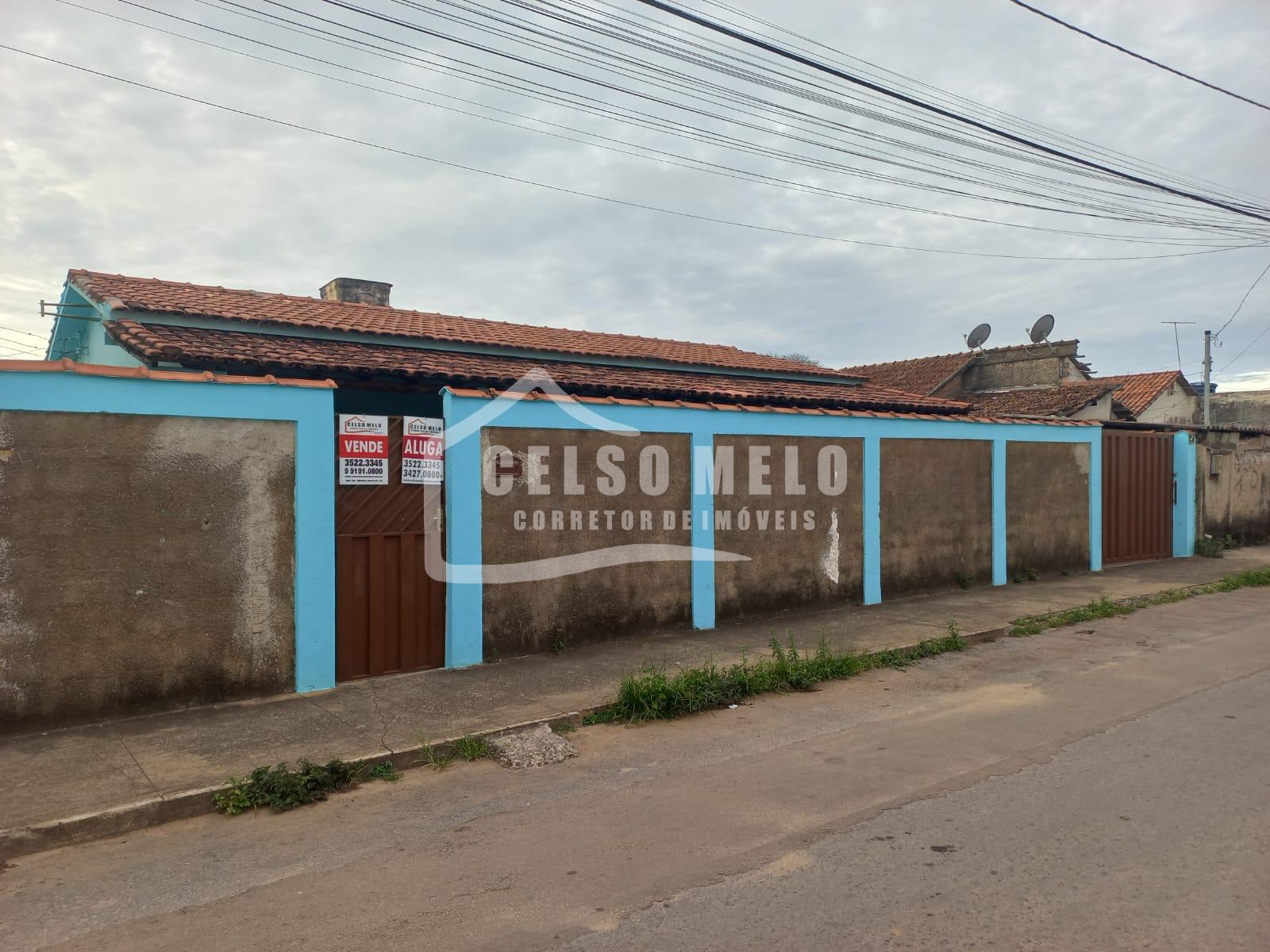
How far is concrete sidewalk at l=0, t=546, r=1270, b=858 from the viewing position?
14.9 ft

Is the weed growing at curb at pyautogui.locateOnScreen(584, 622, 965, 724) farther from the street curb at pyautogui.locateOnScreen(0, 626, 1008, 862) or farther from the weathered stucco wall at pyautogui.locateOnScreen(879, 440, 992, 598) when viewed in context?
the weathered stucco wall at pyautogui.locateOnScreen(879, 440, 992, 598)

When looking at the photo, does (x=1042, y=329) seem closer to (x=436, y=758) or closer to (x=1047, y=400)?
(x=1047, y=400)

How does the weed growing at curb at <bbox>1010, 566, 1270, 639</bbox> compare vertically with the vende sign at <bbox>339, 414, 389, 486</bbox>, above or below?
below

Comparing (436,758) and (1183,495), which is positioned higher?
(1183,495)

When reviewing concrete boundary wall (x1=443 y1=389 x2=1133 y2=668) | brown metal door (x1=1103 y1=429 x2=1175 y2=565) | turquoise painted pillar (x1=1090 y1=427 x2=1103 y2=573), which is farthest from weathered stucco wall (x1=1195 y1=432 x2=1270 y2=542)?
concrete boundary wall (x1=443 y1=389 x2=1133 y2=668)

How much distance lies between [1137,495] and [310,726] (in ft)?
46.1

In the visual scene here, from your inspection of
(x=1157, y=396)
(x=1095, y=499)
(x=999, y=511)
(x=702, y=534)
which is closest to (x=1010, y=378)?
(x=1157, y=396)

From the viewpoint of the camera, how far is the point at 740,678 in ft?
22.3

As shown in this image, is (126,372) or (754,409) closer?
(126,372)

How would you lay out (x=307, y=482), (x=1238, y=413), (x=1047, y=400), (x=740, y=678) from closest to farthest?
(x=307, y=482), (x=740, y=678), (x=1047, y=400), (x=1238, y=413)

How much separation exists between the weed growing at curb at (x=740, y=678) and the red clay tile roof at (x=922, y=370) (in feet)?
51.6

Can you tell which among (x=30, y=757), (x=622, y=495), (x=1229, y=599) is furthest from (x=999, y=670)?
(x=30, y=757)

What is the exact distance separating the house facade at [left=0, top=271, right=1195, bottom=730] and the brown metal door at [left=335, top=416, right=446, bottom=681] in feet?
0.06

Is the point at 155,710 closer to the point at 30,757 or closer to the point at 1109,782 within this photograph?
the point at 30,757
